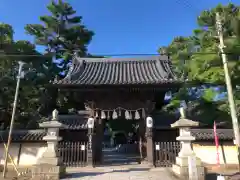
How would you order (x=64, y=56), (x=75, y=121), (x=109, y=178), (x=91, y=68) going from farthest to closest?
1. (x=64, y=56)
2. (x=91, y=68)
3. (x=75, y=121)
4. (x=109, y=178)

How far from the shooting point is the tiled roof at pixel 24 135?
435 inches

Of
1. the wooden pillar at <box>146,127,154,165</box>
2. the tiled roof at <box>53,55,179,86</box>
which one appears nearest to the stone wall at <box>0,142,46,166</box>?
the tiled roof at <box>53,55,179,86</box>

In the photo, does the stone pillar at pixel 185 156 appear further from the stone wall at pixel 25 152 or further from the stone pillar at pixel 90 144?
the stone wall at pixel 25 152

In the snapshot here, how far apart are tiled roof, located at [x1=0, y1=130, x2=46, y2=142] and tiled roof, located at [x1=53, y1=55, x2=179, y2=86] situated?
10.4 ft

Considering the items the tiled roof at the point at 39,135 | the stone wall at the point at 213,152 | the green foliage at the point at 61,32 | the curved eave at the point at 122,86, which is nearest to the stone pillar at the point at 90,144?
the curved eave at the point at 122,86

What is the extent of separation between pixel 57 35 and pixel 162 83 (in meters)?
19.4

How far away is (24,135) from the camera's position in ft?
37.3

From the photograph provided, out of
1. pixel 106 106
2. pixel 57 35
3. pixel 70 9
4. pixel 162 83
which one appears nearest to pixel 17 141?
pixel 106 106

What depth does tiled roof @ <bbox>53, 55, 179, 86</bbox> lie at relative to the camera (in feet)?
39.1

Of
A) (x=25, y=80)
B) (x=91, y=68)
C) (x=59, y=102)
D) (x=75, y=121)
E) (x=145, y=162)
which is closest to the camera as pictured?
(x=145, y=162)

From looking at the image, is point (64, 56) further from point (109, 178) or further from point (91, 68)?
point (109, 178)

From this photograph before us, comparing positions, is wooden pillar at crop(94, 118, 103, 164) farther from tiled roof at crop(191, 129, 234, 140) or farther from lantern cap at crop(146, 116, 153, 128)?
tiled roof at crop(191, 129, 234, 140)

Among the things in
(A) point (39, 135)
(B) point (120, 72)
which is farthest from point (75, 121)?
(B) point (120, 72)

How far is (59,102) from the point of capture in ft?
69.6
